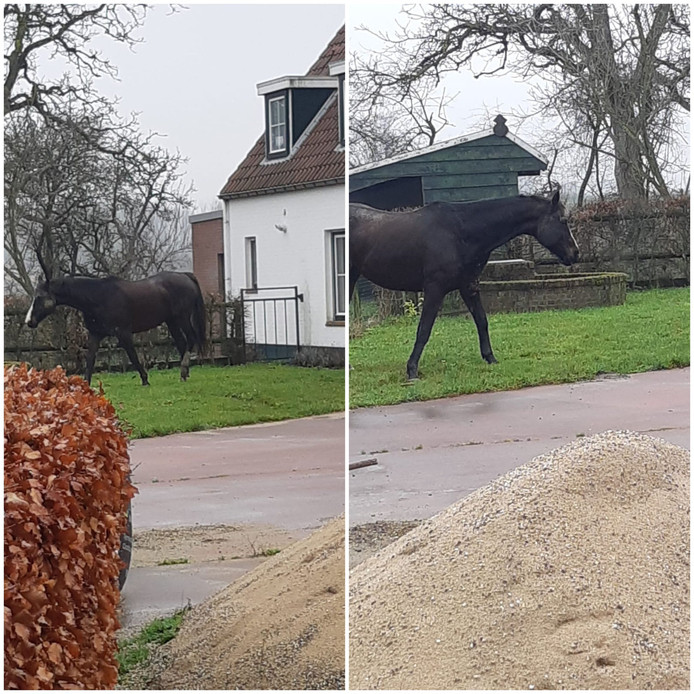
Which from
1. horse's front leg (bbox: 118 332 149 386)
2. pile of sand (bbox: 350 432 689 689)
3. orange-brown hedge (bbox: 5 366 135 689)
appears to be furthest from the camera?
horse's front leg (bbox: 118 332 149 386)

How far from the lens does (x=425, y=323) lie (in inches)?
106

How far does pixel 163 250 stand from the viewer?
108 inches

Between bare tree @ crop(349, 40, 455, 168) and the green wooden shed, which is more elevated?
bare tree @ crop(349, 40, 455, 168)

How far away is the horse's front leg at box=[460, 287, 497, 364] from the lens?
2734mm

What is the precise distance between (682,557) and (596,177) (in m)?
1.07

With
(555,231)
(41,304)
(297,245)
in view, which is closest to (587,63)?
(555,231)

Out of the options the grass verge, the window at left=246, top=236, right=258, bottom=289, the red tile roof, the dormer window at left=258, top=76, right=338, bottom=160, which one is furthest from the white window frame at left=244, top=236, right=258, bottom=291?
the grass verge

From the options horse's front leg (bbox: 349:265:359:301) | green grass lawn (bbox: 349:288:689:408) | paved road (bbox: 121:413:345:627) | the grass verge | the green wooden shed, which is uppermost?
the green wooden shed

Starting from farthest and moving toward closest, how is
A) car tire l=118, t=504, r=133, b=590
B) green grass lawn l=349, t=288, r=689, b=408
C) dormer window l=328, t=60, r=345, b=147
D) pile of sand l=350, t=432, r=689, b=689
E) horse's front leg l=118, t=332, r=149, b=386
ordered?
car tire l=118, t=504, r=133, b=590
horse's front leg l=118, t=332, r=149, b=386
green grass lawn l=349, t=288, r=689, b=408
dormer window l=328, t=60, r=345, b=147
pile of sand l=350, t=432, r=689, b=689

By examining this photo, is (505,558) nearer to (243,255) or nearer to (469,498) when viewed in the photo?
(469,498)

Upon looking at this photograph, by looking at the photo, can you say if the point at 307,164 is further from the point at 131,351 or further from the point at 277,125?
the point at 131,351

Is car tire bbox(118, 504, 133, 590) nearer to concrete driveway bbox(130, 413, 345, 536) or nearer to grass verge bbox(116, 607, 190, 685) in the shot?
concrete driveway bbox(130, 413, 345, 536)

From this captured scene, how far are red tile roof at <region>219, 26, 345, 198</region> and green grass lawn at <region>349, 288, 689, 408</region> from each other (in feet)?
1.44

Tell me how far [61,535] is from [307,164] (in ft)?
3.84
